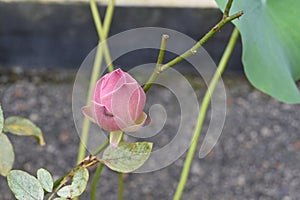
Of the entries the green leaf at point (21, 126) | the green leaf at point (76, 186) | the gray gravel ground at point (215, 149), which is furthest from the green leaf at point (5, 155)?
the gray gravel ground at point (215, 149)

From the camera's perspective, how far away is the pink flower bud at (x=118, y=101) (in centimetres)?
43

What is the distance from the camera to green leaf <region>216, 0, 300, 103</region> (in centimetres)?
65

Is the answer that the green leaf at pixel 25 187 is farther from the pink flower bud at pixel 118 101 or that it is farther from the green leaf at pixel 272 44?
the green leaf at pixel 272 44

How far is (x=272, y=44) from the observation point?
2.44 feet

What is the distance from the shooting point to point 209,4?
68.9 inches

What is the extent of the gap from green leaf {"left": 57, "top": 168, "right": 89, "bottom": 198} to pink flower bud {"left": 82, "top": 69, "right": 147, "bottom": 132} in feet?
0.13

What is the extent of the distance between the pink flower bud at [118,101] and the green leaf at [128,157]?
0.02 m

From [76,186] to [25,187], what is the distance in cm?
4

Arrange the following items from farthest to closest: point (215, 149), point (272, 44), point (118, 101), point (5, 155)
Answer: point (215, 149) → point (272, 44) → point (5, 155) → point (118, 101)

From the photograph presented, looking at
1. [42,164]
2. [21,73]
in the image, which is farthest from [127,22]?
[42,164]

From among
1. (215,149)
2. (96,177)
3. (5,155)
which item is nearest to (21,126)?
(5,155)

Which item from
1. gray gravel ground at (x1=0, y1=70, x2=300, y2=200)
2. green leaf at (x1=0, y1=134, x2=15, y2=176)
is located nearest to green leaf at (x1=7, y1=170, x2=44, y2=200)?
green leaf at (x1=0, y1=134, x2=15, y2=176)

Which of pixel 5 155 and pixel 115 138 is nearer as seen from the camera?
pixel 115 138

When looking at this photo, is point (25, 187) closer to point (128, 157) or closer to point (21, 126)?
point (128, 157)
